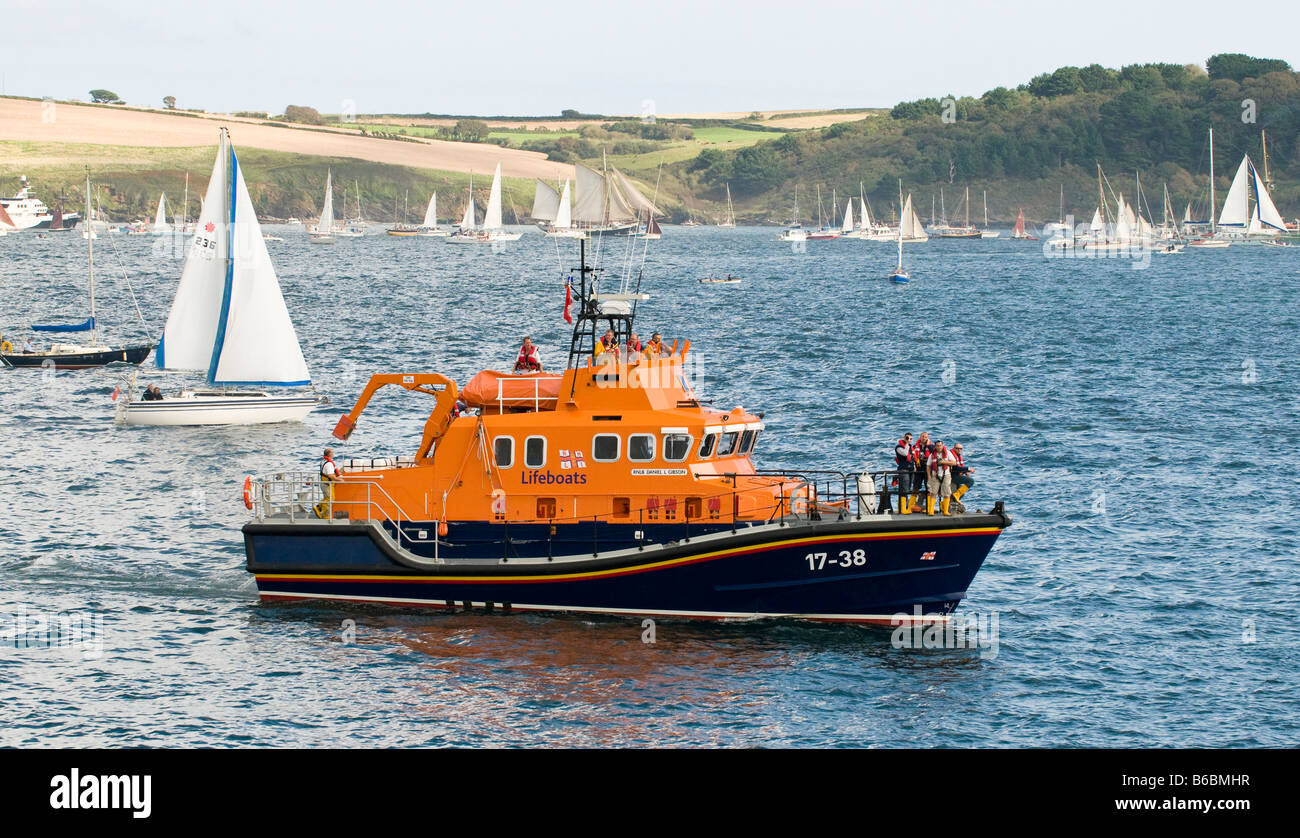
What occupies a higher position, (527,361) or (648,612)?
(527,361)

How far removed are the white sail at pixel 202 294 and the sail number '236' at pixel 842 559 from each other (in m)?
31.8

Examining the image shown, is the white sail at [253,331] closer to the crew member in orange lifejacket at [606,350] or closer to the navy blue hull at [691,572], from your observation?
the navy blue hull at [691,572]

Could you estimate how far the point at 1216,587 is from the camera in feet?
98.4

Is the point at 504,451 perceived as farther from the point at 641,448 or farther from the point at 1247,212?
the point at 1247,212

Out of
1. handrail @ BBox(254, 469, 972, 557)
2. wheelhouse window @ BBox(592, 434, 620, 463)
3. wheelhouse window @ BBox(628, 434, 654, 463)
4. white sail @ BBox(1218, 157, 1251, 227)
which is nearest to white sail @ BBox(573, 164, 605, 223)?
white sail @ BBox(1218, 157, 1251, 227)

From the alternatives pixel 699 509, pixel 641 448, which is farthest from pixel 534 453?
pixel 699 509

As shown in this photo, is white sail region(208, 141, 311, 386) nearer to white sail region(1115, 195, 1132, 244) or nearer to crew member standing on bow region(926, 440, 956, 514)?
crew member standing on bow region(926, 440, 956, 514)

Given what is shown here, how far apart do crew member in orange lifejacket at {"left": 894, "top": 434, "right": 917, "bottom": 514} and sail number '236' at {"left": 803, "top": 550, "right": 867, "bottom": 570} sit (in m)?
1.17

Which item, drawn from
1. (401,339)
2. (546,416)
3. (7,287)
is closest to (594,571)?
(546,416)

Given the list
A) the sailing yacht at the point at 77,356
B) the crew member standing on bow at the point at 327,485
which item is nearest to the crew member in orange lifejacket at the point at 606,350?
the crew member standing on bow at the point at 327,485

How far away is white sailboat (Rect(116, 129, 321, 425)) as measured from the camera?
4975cm

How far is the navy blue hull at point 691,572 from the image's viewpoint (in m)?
25.4

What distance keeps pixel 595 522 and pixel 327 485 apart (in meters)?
5.51

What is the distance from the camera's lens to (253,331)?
49781mm
